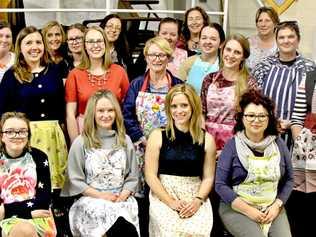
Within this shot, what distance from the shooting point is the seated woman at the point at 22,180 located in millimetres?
3207

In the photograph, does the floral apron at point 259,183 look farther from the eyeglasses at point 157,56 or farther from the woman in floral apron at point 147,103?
the eyeglasses at point 157,56

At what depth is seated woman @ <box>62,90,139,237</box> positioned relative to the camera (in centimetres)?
339

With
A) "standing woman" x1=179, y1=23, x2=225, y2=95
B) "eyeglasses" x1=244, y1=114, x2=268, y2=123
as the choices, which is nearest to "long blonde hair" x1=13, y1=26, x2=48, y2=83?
"standing woman" x1=179, y1=23, x2=225, y2=95

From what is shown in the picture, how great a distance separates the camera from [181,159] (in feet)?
11.3

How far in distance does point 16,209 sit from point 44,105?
0.74 meters

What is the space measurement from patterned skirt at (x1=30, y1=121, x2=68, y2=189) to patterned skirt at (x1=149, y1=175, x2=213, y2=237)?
65 cm

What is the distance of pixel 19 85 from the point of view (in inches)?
143

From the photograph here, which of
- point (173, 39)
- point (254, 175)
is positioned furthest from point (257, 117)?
point (173, 39)

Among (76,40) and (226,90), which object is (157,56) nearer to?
(226,90)

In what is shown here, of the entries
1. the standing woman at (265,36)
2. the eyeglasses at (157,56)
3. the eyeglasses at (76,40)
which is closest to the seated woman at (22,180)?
the eyeglasses at (157,56)

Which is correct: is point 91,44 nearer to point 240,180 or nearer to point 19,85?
point 19,85

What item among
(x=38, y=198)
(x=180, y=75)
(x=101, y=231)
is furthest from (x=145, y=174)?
(x=180, y=75)

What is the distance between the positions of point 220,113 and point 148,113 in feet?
1.49

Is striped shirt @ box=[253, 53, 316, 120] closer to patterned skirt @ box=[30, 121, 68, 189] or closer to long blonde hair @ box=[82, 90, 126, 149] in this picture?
long blonde hair @ box=[82, 90, 126, 149]
